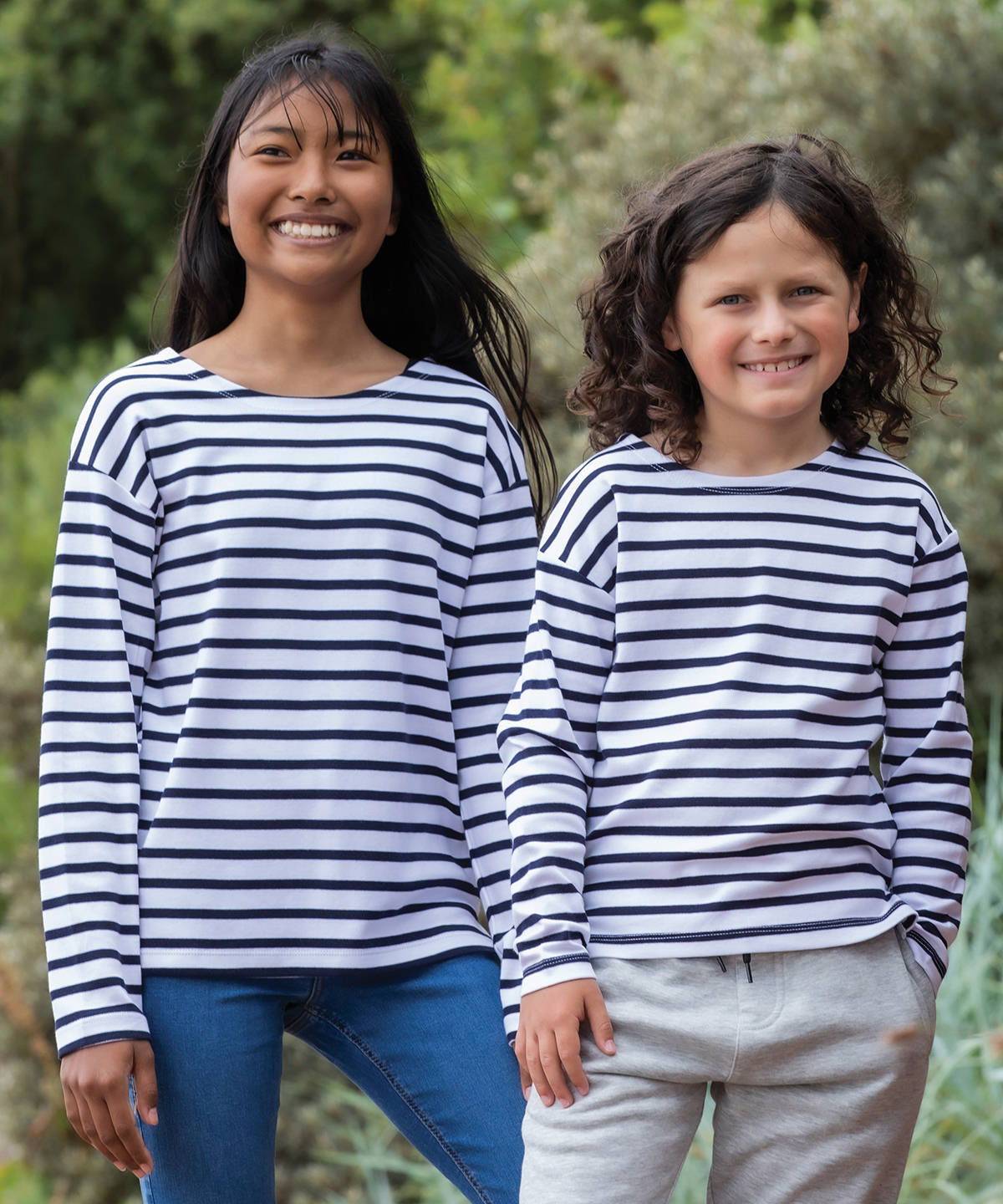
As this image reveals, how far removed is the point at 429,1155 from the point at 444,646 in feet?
2.04

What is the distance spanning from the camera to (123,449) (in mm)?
1831

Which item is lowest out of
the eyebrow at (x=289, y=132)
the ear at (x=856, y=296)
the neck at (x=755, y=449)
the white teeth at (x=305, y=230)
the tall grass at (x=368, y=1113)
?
the tall grass at (x=368, y=1113)

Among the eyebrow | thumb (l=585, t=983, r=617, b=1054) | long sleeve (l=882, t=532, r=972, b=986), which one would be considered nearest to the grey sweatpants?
thumb (l=585, t=983, r=617, b=1054)

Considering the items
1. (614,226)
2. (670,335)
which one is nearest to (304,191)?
(670,335)

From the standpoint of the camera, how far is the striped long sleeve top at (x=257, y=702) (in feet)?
5.79

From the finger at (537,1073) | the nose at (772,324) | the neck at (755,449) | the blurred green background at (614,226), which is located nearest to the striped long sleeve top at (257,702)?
the finger at (537,1073)

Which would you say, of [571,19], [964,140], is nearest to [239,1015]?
[964,140]

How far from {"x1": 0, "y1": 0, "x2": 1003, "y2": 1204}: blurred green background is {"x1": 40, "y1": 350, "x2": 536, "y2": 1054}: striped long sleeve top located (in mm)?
655

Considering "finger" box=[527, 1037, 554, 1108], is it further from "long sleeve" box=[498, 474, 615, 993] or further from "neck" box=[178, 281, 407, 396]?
"neck" box=[178, 281, 407, 396]

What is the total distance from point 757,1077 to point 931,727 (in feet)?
1.44

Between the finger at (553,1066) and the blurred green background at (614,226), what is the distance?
1.58 ft

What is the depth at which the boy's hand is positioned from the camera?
161 centimetres

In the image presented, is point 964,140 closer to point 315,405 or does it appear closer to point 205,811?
point 315,405

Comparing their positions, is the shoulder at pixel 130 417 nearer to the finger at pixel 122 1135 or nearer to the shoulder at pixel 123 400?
the shoulder at pixel 123 400
